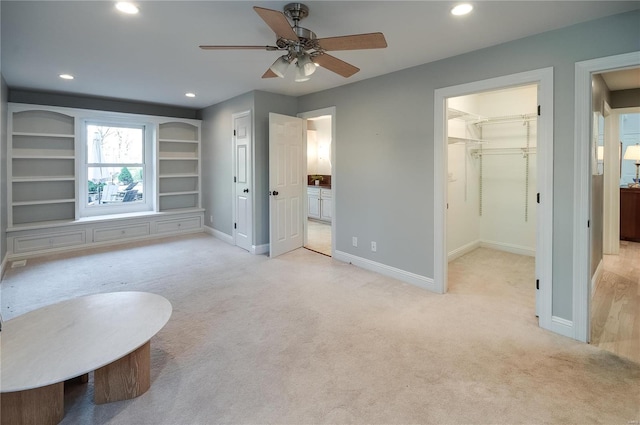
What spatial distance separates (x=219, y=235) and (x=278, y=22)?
4.69 m

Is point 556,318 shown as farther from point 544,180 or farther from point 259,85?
point 259,85

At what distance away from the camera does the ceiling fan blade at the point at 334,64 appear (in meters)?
2.43

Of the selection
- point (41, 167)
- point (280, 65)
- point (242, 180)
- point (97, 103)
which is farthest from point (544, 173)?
point (41, 167)

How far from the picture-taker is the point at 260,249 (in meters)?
5.05

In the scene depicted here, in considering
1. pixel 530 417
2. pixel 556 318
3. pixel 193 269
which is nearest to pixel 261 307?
pixel 193 269

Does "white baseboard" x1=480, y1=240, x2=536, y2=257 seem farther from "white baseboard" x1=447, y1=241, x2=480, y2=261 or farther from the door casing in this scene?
the door casing

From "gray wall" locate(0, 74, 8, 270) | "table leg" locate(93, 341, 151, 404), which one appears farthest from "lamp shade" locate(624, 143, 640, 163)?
"gray wall" locate(0, 74, 8, 270)

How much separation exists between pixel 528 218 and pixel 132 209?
6.75 m

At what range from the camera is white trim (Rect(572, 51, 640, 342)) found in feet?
7.97

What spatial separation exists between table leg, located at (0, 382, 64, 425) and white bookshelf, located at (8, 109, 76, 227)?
4.35 metres

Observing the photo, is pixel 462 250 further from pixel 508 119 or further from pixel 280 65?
pixel 280 65

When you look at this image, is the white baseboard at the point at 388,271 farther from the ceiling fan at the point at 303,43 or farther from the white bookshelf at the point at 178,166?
the white bookshelf at the point at 178,166

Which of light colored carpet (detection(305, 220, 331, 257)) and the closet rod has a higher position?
the closet rod

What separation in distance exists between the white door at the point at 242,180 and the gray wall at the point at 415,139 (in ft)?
3.26
